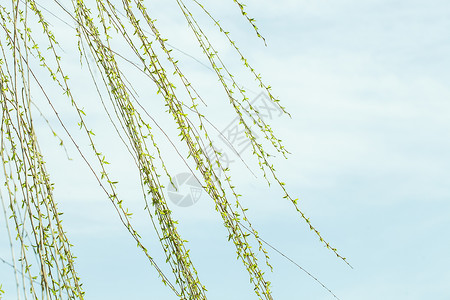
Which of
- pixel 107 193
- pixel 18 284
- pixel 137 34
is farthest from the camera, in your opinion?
pixel 137 34

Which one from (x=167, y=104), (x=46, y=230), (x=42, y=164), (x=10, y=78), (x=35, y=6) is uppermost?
(x=35, y=6)

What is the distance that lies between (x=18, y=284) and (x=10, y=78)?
22.8 inches

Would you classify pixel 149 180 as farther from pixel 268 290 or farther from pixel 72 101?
pixel 268 290

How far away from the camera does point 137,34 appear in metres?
1.64

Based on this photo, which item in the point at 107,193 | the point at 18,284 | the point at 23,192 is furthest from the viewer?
the point at 107,193

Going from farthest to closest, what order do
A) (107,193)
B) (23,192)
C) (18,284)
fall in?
(107,193) < (23,192) < (18,284)

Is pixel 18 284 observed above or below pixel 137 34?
→ below

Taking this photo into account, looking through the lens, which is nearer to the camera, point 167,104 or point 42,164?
point 42,164

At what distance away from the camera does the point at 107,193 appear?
1.51 m

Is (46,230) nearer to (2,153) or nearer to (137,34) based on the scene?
(2,153)

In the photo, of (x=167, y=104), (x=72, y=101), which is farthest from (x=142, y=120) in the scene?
(x=72, y=101)

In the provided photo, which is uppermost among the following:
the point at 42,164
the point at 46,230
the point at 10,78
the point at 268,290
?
the point at 10,78

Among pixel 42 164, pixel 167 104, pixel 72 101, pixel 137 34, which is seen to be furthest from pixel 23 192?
pixel 137 34

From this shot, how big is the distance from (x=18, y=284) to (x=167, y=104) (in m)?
0.57
